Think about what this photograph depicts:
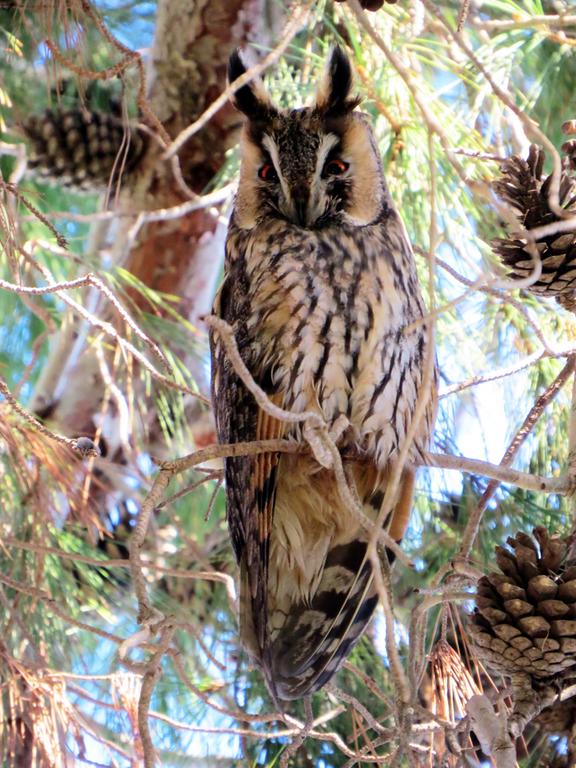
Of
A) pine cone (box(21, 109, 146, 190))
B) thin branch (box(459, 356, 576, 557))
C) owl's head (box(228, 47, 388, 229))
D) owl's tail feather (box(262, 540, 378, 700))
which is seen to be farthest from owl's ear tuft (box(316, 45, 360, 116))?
pine cone (box(21, 109, 146, 190))

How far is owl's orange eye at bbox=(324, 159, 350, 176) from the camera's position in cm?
157

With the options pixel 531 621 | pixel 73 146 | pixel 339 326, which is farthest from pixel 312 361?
pixel 73 146

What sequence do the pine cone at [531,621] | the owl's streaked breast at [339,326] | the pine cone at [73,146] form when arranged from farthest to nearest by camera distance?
the pine cone at [73,146] → the owl's streaked breast at [339,326] → the pine cone at [531,621]

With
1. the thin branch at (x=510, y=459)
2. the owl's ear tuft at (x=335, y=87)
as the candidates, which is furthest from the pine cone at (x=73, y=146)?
the thin branch at (x=510, y=459)

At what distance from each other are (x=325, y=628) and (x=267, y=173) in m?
0.72

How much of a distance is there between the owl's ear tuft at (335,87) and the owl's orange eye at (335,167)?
0.27ft

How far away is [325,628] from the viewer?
5.13 ft

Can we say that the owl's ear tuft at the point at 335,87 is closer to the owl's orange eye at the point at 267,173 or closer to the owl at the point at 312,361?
the owl at the point at 312,361

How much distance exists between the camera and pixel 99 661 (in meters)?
2.52

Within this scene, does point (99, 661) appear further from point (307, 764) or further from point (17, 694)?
point (17, 694)

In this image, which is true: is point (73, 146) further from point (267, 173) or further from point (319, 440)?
point (319, 440)

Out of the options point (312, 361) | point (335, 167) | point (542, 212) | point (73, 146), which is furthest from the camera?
point (73, 146)

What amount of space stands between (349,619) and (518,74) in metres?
1.62

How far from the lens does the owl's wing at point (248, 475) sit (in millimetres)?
1482
